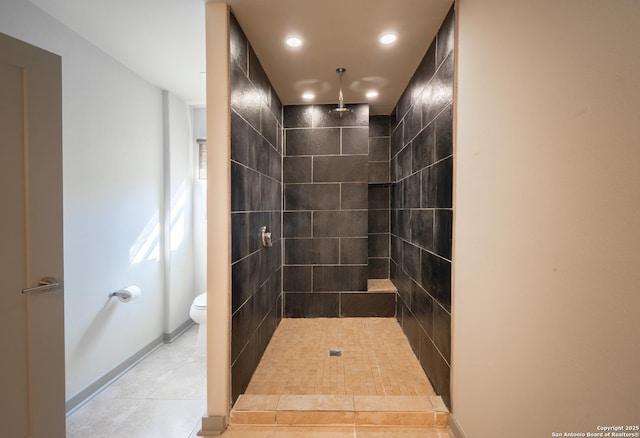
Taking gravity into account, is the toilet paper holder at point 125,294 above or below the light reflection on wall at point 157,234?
below

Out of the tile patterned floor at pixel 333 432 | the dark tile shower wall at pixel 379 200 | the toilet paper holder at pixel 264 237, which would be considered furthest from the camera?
the dark tile shower wall at pixel 379 200

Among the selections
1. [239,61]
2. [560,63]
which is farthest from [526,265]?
[239,61]

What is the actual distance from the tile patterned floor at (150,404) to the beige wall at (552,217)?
173 cm

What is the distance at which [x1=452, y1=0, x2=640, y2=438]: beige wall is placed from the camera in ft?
2.27

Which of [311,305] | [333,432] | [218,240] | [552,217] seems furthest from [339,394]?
[552,217]

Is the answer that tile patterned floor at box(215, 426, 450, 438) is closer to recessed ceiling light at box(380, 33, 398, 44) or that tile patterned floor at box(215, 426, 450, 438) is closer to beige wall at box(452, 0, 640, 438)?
beige wall at box(452, 0, 640, 438)

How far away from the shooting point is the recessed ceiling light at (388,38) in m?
1.95

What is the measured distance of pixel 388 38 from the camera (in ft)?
6.50

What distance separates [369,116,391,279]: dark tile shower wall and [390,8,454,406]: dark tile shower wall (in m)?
0.66

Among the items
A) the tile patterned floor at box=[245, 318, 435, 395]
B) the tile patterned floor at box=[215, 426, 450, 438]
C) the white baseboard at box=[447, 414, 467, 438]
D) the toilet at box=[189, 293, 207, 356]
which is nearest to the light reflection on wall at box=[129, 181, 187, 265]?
the toilet at box=[189, 293, 207, 356]

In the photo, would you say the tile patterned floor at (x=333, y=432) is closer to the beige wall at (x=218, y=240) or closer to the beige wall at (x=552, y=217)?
the beige wall at (x=218, y=240)

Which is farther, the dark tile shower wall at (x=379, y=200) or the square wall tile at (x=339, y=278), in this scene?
the dark tile shower wall at (x=379, y=200)

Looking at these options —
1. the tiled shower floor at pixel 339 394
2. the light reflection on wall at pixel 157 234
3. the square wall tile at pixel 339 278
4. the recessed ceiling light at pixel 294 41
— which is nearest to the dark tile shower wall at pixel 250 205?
the tiled shower floor at pixel 339 394

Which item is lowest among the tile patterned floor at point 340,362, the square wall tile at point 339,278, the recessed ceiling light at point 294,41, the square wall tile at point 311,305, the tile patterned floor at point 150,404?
the tile patterned floor at point 150,404
